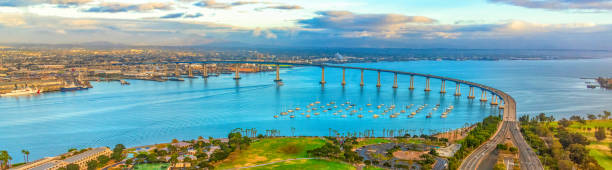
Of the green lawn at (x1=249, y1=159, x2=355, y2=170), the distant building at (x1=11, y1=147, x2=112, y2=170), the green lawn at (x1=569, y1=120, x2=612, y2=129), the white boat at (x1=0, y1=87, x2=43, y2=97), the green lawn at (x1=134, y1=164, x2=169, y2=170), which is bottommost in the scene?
the green lawn at (x1=249, y1=159, x2=355, y2=170)

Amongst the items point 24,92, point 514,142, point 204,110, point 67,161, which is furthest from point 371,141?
point 24,92

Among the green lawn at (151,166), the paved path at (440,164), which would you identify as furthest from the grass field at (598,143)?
the green lawn at (151,166)

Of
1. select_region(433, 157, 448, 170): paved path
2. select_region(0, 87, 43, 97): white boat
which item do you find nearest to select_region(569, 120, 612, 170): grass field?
select_region(433, 157, 448, 170): paved path

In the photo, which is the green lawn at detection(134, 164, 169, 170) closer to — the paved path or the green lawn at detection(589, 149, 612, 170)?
the paved path

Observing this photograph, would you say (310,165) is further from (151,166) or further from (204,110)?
(204,110)

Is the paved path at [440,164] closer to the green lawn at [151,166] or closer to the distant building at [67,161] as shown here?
the green lawn at [151,166]

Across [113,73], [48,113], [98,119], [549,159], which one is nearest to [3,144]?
[98,119]
